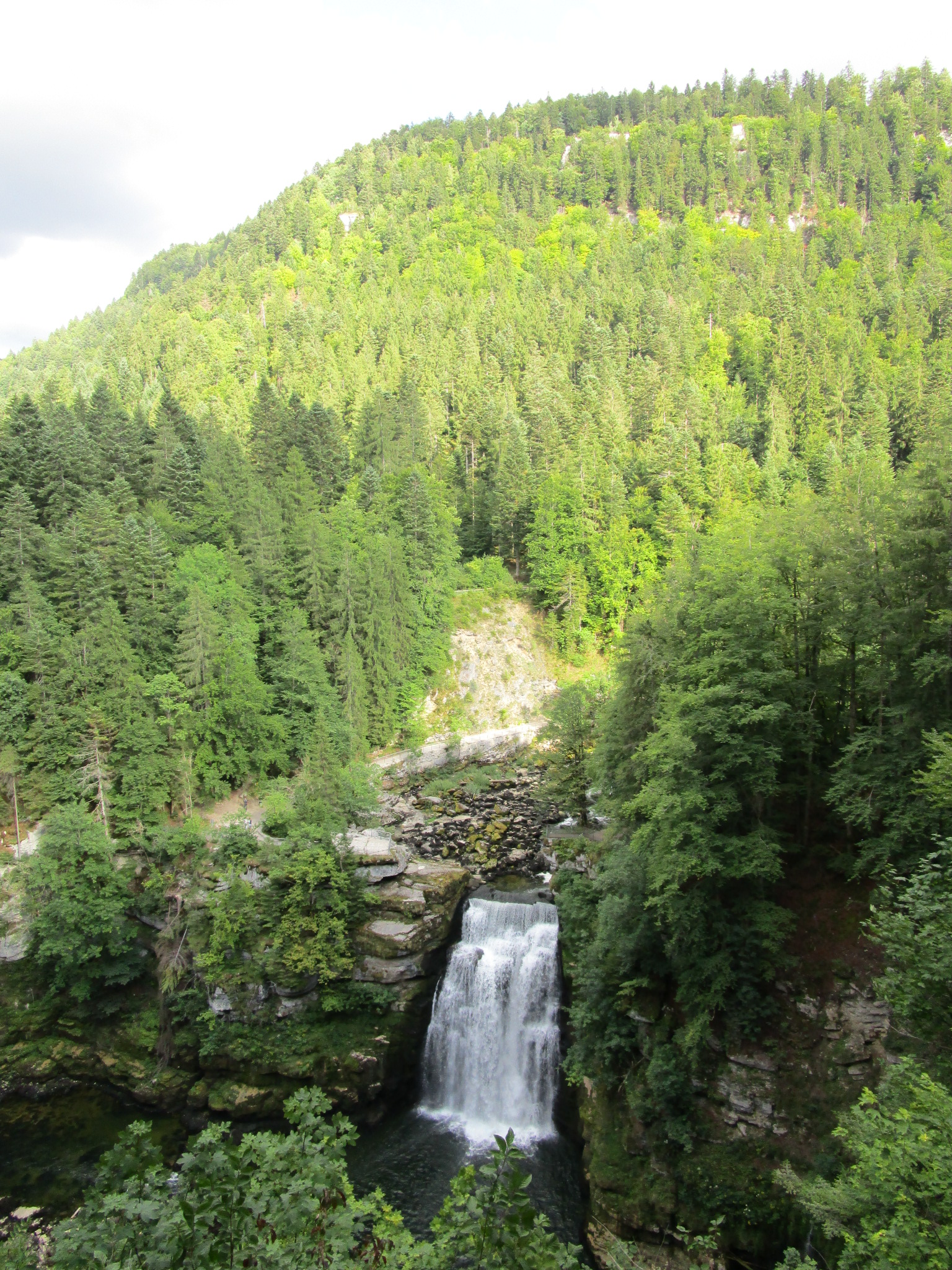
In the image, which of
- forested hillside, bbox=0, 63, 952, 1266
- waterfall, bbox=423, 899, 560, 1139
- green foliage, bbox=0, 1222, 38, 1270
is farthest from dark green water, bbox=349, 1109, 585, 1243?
green foliage, bbox=0, 1222, 38, 1270

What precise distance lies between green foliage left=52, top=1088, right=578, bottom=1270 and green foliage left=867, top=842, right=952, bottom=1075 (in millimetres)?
9832

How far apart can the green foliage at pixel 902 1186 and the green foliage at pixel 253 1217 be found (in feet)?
20.1

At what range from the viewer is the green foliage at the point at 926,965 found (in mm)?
14109

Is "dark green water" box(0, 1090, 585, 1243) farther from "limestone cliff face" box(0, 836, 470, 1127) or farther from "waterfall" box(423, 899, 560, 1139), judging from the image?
"waterfall" box(423, 899, 560, 1139)

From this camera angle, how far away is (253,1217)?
287 inches

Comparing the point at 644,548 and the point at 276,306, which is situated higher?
the point at 276,306

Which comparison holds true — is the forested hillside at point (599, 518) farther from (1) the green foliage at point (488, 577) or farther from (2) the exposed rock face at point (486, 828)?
(2) the exposed rock face at point (486, 828)

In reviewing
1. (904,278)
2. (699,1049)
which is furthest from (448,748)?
(904,278)

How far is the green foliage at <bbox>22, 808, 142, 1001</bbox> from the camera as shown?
3030 centimetres

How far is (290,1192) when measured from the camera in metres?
7.30

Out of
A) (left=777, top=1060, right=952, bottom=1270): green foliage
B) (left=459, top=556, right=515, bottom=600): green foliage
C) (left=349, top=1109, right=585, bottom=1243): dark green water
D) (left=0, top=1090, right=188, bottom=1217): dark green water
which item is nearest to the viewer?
(left=777, top=1060, right=952, bottom=1270): green foliage

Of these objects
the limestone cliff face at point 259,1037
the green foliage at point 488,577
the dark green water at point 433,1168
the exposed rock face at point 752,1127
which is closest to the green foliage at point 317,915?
the limestone cliff face at point 259,1037

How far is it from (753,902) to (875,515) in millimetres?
12313

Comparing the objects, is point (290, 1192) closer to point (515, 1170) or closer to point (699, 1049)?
point (515, 1170)
